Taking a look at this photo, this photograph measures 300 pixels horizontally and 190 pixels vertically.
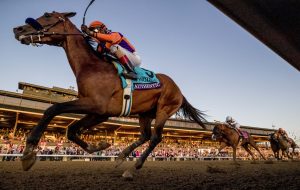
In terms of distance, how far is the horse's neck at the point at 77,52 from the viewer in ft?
13.8

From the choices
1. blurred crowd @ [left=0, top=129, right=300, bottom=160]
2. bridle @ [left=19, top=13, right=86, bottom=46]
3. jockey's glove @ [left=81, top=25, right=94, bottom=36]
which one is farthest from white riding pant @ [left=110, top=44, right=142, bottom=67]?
blurred crowd @ [left=0, top=129, right=300, bottom=160]

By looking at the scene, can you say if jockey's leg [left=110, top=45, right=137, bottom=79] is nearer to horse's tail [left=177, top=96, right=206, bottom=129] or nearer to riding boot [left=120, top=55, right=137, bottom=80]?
riding boot [left=120, top=55, right=137, bottom=80]

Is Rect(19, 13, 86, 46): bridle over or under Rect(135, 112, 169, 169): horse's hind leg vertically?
over

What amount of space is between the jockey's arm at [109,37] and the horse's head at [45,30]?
668mm

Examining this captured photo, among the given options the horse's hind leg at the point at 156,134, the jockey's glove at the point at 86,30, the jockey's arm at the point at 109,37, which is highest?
the jockey's glove at the point at 86,30

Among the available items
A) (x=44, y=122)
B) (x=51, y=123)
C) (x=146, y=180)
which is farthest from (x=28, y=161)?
(x=51, y=123)

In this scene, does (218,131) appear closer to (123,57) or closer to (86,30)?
(123,57)

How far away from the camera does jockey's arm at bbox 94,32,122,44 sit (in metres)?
4.34

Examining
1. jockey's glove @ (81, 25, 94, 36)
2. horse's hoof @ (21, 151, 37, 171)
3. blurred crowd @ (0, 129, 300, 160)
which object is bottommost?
blurred crowd @ (0, 129, 300, 160)

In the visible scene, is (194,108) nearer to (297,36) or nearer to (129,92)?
(129,92)

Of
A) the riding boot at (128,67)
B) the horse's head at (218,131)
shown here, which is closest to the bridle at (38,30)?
the riding boot at (128,67)

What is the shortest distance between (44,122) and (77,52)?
4.81 feet

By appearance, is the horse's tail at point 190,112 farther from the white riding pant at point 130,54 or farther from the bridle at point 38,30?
the bridle at point 38,30

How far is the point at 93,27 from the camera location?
4574 millimetres
